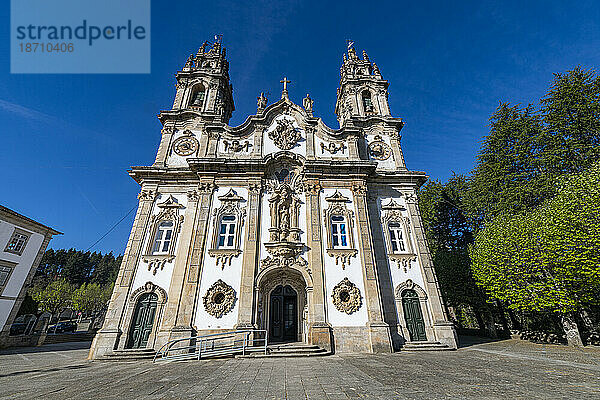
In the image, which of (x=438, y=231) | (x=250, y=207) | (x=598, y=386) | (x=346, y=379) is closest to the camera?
(x=598, y=386)

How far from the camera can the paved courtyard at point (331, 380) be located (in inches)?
239

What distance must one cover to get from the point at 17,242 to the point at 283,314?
24.7 m

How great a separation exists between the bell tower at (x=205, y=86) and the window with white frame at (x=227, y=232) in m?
9.01

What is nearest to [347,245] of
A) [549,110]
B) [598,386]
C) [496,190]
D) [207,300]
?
[207,300]

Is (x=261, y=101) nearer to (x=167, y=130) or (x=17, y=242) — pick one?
(x=167, y=130)

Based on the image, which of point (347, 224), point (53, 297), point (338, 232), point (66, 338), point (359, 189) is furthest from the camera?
point (53, 297)

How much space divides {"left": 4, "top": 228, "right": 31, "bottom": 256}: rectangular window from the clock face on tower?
16.5 meters

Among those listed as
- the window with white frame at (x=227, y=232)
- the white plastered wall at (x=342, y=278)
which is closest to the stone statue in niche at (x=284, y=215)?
the white plastered wall at (x=342, y=278)

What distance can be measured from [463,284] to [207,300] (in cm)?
2125

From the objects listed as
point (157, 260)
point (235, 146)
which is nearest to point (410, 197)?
point (235, 146)

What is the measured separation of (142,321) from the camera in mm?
14648

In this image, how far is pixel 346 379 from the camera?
753 centimetres

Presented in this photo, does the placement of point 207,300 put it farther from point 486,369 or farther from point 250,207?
point 486,369

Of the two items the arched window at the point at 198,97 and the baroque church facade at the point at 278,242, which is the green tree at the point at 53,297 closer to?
the baroque church facade at the point at 278,242
